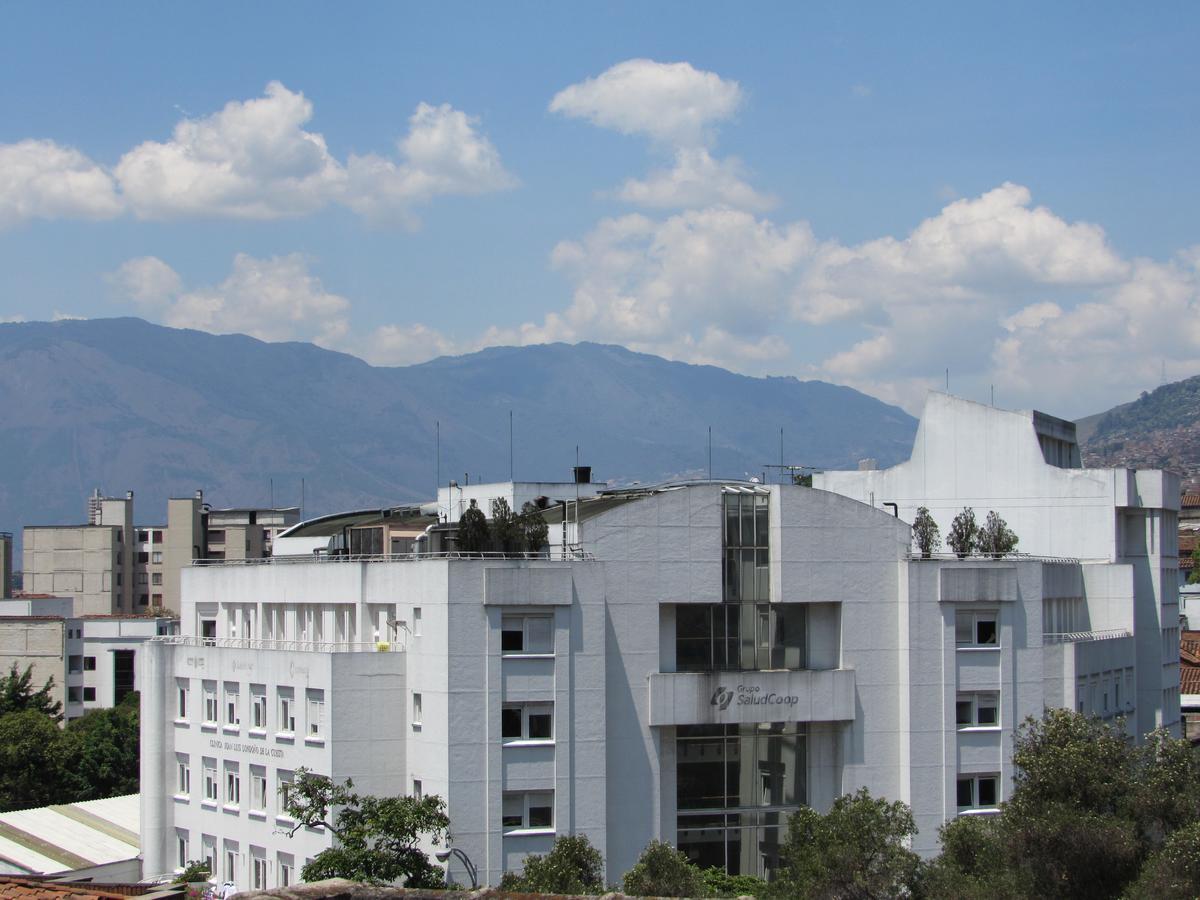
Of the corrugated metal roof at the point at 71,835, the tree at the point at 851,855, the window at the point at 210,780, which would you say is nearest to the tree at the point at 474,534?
the tree at the point at 851,855

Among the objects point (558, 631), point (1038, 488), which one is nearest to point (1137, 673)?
point (1038, 488)

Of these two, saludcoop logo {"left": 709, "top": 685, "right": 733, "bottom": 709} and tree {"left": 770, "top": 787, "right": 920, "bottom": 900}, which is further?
saludcoop logo {"left": 709, "top": 685, "right": 733, "bottom": 709}

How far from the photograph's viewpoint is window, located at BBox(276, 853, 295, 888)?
67.4 m

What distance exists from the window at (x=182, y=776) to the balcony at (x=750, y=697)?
24001 millimetres

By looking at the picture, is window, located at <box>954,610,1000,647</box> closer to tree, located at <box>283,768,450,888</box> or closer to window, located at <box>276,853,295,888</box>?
tree, located at <box>283,768,450,888</box>

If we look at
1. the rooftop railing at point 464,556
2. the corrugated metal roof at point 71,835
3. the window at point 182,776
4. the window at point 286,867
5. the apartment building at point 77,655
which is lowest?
the corrugated metal roof at point 71,835

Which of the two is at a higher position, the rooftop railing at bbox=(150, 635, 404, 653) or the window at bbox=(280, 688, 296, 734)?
the rooftop railing at bbox=(150, 635, 404, 653)

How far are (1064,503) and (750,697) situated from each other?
24382 millimetres

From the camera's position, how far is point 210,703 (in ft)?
250

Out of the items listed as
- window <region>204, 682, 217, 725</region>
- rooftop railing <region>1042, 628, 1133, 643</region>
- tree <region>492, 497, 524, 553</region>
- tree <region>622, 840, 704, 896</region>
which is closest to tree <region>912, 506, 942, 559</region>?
rooftop railing <region>1042, 628, 1133, 643</region>

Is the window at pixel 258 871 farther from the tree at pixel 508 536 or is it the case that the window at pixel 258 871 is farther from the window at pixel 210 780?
the tree at pixel 508 536

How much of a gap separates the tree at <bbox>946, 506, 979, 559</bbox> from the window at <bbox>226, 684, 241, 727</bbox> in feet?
105

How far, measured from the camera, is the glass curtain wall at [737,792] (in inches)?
2653

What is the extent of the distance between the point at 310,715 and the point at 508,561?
10562mm
